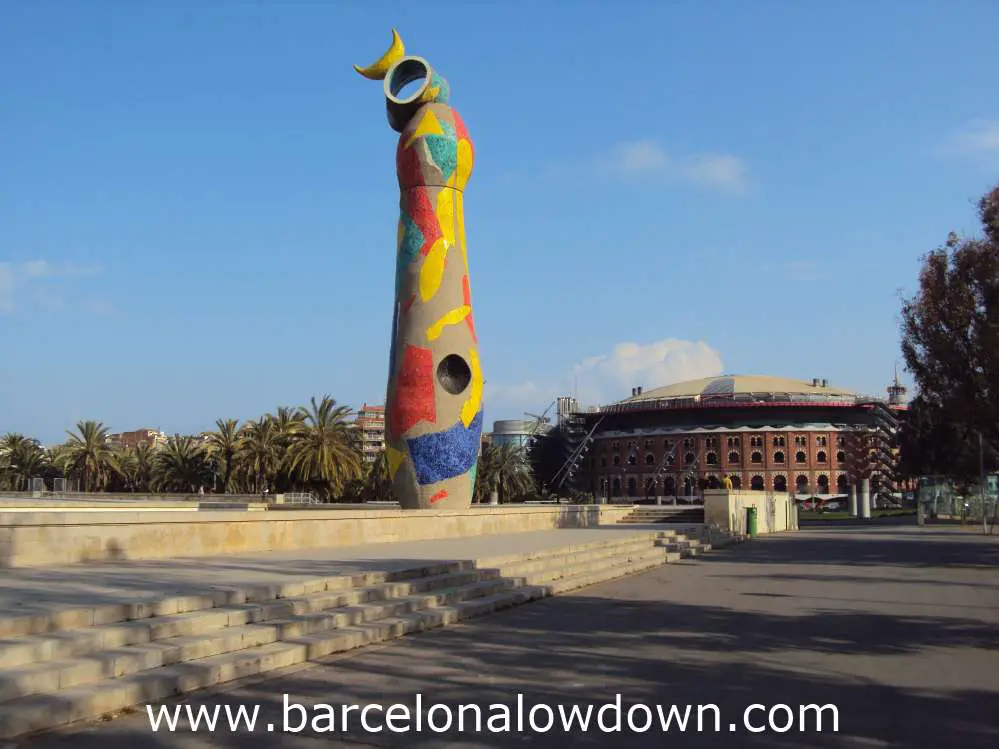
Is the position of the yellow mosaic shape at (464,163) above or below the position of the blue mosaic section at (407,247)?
above

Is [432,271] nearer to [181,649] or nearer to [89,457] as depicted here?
[181,649]

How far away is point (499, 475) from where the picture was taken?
5962cm

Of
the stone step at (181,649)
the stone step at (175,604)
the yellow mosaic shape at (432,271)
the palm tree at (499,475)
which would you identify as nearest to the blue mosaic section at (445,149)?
the yellow mosaic shape at (432,271)

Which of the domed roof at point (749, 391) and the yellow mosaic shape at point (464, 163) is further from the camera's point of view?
the domed roof at point (749, 391)

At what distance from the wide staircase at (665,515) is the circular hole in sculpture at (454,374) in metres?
11.2

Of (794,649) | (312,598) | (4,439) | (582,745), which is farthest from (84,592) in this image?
(4,439)

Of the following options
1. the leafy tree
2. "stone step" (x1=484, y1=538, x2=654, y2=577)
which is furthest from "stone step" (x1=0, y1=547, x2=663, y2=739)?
the leafy tree

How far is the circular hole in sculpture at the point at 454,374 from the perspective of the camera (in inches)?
916

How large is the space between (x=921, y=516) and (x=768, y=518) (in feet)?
34.5

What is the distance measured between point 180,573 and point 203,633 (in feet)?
9.69

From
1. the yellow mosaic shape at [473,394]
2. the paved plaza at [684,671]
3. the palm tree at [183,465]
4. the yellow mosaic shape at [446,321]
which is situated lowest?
the paved plaza at [684,671]

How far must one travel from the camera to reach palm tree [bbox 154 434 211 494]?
49.2m

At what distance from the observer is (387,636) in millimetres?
8883

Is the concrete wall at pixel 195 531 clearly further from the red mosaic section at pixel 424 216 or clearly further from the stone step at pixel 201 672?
the red mosaic section at pixel 424 216
